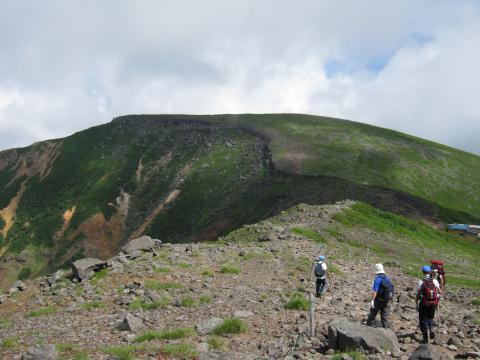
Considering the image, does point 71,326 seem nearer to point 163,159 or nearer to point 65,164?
point 163,159

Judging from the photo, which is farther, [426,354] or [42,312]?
[42,312]

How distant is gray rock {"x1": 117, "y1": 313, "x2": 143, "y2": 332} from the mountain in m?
46.8

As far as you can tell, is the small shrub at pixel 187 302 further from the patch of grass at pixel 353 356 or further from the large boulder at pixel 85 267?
the patch of grass at pixel 353 356

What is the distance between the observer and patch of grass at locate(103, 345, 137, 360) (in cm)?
1237

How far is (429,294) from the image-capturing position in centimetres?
1375

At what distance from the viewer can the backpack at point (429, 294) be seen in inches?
534

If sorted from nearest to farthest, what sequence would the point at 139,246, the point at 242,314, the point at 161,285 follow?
the point at 242,314 → the point at 161,285 → the point at 139,246

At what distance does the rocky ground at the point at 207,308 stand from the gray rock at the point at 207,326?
4 cm

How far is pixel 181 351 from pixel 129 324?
4.01m

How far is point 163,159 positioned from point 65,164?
34.3m

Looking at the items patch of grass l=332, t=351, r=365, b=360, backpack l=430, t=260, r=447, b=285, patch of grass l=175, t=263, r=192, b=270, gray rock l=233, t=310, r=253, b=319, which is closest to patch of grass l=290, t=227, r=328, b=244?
patch of grass l=175, t=263, r=192, b=270

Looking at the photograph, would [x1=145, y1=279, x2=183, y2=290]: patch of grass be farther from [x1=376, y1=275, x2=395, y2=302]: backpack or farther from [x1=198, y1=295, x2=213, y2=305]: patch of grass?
[x1=376, y1=275, x2=395, y2=302]: backpack

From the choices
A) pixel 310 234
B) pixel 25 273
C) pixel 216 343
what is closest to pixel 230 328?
pixel 216 343

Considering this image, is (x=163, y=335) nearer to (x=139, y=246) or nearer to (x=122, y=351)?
(x=122, y=351)
